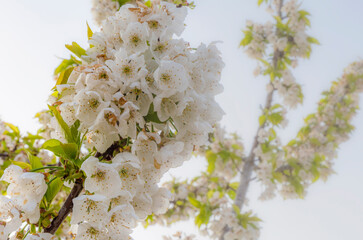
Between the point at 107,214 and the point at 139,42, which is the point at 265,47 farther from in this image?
the point at 107,214

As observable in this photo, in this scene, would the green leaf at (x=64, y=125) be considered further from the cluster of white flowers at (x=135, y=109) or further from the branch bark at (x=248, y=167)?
the branch bark at (x=248, y=167)

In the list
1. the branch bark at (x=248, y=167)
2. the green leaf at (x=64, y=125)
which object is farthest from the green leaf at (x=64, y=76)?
the branch bark at (x=248, y=167)

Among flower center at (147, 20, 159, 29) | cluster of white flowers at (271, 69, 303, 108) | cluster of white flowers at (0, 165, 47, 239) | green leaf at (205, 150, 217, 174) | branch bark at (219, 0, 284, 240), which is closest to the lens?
cluster of white flowers at (0, 165, 47, 239)

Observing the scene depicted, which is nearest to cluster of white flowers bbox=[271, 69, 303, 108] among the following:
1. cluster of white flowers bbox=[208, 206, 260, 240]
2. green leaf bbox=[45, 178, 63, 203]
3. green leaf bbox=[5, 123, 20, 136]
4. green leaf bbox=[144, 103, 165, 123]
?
cluster of white flowers bbox=[208, 206, 260, 240]

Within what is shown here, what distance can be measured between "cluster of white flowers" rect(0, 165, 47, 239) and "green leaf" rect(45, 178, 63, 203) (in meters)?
0.05

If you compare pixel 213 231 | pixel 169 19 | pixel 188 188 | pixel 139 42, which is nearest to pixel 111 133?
pixel 139 42

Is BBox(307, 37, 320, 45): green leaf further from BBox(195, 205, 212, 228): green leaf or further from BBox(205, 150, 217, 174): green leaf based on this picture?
BBox(195, 205, 212, 228): green leaf

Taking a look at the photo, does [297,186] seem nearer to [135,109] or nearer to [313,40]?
[313,40]

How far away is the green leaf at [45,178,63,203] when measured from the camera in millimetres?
886

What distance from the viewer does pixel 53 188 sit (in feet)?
2.94

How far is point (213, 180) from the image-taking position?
16.7ft

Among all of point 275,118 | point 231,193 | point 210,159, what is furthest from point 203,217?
point 275,118

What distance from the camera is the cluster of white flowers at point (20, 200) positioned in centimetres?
77

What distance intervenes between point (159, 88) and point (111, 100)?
146 mm
